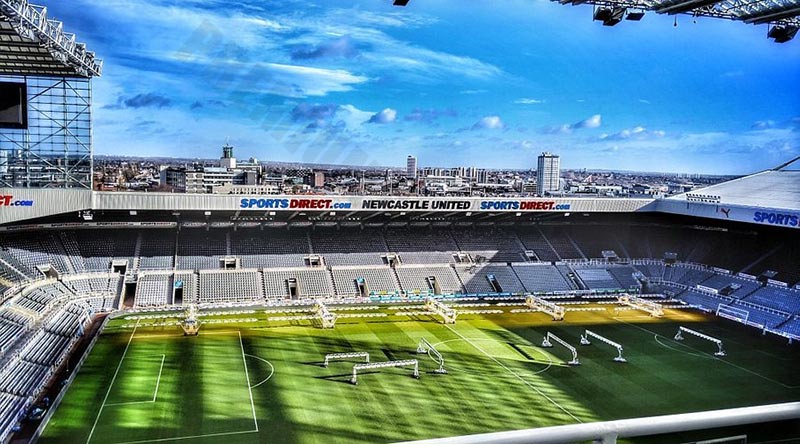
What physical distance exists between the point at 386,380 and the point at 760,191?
3527 cm

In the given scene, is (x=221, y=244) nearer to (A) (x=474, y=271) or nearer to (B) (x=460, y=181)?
(A) (x=474, y=271)

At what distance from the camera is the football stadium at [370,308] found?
19734 millimetres

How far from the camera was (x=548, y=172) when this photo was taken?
8538 cm

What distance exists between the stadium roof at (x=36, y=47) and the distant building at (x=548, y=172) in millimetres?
63001

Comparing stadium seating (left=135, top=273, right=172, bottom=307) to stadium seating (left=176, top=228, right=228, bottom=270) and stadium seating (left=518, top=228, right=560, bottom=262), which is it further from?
stadium seating (left=518, top=228, right=560, bottom=262)

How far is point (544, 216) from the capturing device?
4862 cm

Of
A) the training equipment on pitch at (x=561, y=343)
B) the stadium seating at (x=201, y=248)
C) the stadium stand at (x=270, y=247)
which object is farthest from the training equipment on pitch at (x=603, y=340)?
the stadium seating at (x=201, y=248)

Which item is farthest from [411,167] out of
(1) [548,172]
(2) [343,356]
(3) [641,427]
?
(3) [641,427]

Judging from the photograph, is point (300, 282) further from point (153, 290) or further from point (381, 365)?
point (381, 365)

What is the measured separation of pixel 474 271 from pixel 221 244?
1774 centimetres

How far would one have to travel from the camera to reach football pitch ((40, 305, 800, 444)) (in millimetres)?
19141

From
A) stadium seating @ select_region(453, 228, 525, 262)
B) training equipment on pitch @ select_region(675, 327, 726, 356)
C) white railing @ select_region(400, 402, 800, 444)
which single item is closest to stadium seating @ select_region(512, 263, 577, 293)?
stadium seating @ select_region(453, 228, 525, 262)

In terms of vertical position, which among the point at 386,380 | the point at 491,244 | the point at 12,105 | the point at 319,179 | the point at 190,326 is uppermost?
the point at 12,105

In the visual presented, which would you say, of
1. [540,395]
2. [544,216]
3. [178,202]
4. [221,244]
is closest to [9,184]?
[178,202]
